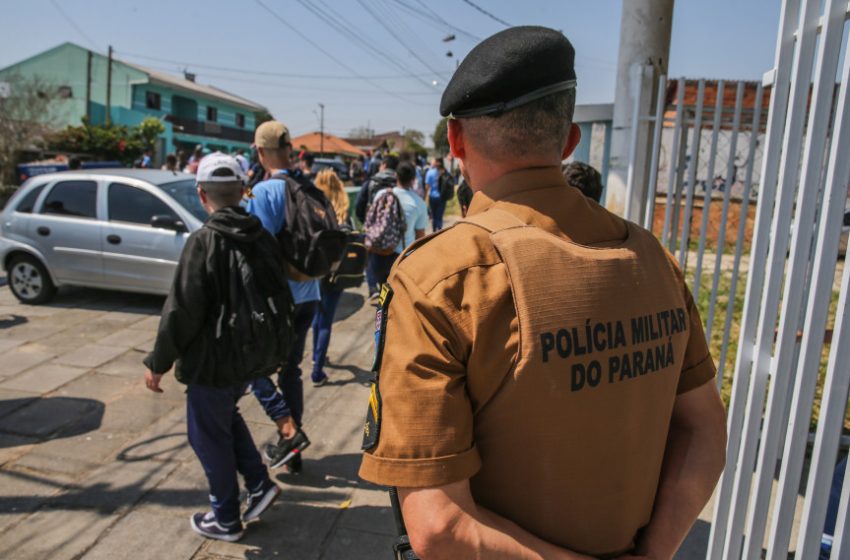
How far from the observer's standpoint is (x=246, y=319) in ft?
9.32

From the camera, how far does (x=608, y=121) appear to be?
4.32m

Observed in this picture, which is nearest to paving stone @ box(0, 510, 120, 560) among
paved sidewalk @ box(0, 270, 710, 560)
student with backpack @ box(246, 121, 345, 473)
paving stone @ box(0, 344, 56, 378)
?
paved sidewalk @ box(0, 270, 710, 560)

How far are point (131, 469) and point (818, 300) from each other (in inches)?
144

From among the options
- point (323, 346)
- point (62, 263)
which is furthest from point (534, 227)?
point (62, 263)

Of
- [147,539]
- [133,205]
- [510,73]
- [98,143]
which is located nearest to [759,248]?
[510,73]

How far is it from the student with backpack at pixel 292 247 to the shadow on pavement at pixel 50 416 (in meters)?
1.43

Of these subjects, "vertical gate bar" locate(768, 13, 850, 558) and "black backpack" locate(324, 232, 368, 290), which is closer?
"vertical gate bar" locate(768, 13, 850, 558)

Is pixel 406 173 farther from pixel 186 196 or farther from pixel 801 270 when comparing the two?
pixel 801 270

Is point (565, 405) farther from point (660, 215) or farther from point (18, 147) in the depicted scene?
point (18, 147)

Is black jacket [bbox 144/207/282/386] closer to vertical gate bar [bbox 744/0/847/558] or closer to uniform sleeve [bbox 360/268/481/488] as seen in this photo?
uniform sleeve [bbox 360/268/481/488]

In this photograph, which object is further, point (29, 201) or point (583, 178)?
point (29, 201)

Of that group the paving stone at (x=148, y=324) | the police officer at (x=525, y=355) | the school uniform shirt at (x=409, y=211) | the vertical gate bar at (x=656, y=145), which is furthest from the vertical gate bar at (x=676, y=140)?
the paving stone at (x=148, y=324)

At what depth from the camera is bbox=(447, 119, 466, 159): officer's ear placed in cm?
124

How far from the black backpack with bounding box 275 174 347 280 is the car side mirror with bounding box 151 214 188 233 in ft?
11.3
